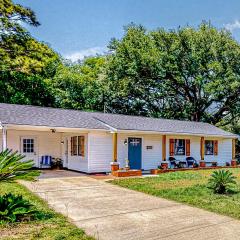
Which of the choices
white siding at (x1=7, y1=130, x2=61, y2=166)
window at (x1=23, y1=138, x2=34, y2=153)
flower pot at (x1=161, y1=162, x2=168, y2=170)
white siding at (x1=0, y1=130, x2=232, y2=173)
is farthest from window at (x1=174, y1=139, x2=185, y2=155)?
window at (x1=23, y1=138, x2=34, y2=153)

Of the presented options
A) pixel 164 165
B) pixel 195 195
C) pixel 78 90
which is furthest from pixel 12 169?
pixel 78 90

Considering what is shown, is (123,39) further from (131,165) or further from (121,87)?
(131,165)

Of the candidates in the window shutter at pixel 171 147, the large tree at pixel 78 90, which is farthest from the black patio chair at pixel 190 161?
the large tree at pixel 78 90

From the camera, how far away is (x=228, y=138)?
23.9m

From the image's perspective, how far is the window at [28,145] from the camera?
18.2 metres

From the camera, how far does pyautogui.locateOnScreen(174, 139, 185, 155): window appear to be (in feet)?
68.1

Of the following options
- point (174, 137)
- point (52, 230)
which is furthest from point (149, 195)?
point (174, 137)

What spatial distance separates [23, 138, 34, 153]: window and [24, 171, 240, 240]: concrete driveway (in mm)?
7677

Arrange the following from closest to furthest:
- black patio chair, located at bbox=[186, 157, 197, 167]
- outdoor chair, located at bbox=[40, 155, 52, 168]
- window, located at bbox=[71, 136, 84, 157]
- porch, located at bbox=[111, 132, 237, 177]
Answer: window, located at bbox=[71, 136, 84, 157] < porch, located at bbox=[111, 132, 237, 177] < outdoor chair, located at bbox=[40, 155, 52, 168] < black patio chair, located at bbox=[186, 157, 197, 167]

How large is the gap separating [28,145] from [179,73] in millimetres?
18137

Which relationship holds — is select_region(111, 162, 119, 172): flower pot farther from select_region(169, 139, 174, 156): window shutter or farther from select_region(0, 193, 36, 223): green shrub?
select_region(0, 193, 36, 223): green shrub

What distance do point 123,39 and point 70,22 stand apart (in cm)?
1474

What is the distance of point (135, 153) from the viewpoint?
60.8ft

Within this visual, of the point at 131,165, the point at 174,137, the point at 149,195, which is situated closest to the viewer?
the point at 149,195
